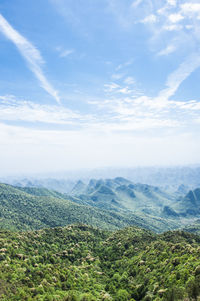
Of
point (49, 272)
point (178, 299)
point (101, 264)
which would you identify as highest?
point (178, 299)

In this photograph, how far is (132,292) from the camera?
2576 inches

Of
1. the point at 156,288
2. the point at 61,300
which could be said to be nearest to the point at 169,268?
the point at 156,288

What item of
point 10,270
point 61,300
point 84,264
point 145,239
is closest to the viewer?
point 61,300

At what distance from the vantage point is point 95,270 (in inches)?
3398

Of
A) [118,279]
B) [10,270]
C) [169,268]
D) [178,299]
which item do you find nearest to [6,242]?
[10,270]

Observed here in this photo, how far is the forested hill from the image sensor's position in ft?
177

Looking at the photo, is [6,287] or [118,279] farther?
[118,279]

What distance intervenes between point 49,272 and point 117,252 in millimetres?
46839

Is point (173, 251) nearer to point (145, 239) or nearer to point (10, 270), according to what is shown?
point (145, 239)

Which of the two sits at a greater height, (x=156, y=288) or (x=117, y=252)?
(x=156, y=288)

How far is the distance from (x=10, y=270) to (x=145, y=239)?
7881 centimetres

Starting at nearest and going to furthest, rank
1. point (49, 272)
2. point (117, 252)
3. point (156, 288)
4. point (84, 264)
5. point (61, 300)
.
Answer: point (61, 300)
point (156, 288)
point (49, 272)
point (84, 264)
point (117, 252)

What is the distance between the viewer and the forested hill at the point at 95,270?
53.9 metres

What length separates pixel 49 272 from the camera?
6825 cm
